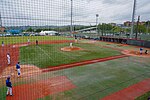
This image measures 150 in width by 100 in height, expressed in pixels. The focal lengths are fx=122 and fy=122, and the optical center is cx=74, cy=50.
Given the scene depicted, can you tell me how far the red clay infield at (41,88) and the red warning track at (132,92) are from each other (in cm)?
287

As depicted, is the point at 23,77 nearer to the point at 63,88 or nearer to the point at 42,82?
the point at 42,82

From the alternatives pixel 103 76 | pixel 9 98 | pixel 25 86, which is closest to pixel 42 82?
pixel 25 86

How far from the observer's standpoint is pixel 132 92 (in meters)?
8.01

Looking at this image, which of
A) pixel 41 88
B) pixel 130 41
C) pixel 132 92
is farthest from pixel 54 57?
pixel 130 41

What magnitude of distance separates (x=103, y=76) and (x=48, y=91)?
5078mm

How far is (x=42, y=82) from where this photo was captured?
9.41m

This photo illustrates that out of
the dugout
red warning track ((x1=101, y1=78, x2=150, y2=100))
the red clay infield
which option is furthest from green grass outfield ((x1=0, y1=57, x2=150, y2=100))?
the dugout

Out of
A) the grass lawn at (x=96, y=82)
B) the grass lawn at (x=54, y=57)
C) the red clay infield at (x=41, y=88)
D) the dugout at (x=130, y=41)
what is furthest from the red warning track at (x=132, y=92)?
the dugout at (x=130, y=41)

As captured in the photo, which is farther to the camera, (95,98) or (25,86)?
(25,86)

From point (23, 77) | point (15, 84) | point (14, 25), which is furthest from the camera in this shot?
point (23, 77)

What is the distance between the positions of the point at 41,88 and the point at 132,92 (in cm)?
610

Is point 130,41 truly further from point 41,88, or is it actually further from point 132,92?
point 41,88

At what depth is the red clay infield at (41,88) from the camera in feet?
24.3

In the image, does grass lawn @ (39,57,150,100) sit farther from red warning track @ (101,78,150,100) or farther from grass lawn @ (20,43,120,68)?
grass lawn @ (20,43,120,68)
